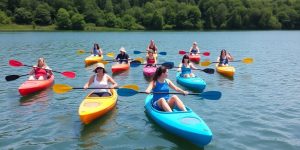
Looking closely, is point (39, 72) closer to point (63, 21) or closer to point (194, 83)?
point (194, 83)

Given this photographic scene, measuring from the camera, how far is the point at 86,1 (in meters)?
114

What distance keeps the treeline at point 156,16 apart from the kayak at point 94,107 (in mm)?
85277

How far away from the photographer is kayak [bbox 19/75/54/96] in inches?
545

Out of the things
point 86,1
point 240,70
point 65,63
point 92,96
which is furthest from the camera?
point 86,1

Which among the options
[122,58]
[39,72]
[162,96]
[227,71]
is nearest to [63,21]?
[122,58]

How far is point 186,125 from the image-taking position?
8672mm

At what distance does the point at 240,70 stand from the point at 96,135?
1381 centimetres

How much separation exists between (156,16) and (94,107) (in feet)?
296

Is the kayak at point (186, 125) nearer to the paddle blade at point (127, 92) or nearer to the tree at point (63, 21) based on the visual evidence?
the paddle blade at point (127, 92)

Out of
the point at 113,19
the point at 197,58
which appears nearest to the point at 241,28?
the point at 113,19

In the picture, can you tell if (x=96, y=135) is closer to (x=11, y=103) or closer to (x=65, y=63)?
(x=11, y=103)

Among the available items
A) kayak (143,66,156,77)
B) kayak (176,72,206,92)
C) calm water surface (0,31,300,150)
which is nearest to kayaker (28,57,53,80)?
calm water surface (0,31,300,150)

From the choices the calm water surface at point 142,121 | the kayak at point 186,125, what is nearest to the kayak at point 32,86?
the calm water surface at point 142,121

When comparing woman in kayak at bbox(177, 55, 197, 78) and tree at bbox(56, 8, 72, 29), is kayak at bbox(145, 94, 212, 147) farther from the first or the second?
tree at bbox(56, 8, 72, 29)
